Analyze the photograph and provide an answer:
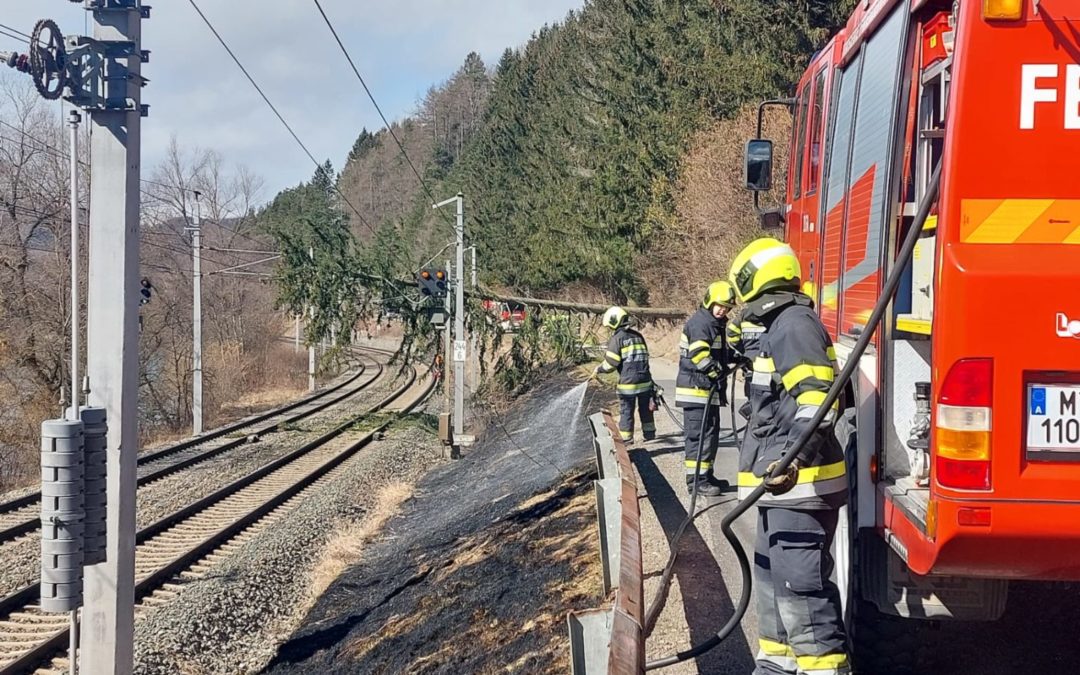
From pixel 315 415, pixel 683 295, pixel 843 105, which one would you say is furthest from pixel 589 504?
pixel 315 415

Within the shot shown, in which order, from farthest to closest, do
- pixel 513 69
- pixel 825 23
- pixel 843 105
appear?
pixel 513 69
pixel 825 23
pixel 843 105

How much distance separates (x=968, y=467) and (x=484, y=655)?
441 centimetres

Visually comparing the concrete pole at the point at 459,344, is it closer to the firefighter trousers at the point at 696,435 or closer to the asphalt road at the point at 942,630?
the firefighter trousers at the point at 696,435

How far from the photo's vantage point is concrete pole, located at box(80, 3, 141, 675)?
751 cm

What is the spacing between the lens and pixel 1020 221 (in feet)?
11.9

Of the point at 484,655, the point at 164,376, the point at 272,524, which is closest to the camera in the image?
the point at 484,655

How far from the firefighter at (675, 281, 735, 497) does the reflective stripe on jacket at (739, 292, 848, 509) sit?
367 centimetres

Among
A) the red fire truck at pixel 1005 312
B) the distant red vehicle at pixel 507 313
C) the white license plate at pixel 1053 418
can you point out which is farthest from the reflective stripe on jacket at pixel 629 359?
the distant red vehicle at pixel 507 313

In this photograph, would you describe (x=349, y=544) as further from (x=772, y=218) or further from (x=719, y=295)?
(x=772, y=218)

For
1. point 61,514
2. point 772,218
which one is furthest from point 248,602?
point 772,218

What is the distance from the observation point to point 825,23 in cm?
2312

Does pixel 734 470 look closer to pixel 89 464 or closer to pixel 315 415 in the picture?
pixel 89 464

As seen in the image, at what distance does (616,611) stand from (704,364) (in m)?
4.81

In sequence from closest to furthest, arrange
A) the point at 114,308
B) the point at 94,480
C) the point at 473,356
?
the point at 94,480 < the point at 114,308 < the point at 473,356
